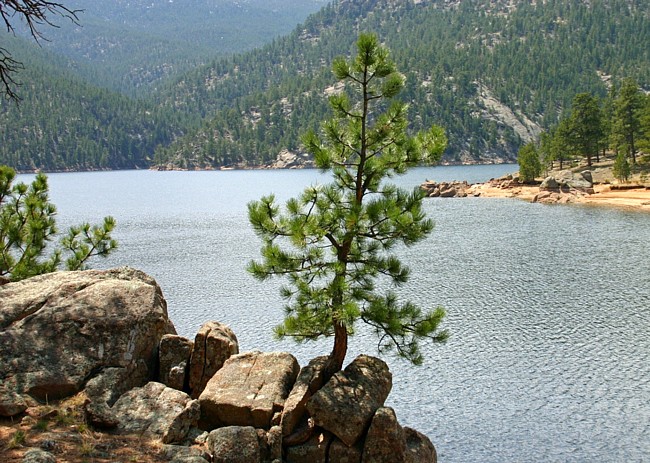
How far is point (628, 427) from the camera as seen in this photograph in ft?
50.2

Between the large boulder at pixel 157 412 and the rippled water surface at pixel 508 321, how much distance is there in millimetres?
6569

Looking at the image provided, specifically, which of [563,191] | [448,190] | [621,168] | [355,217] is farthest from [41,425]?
[448,190]

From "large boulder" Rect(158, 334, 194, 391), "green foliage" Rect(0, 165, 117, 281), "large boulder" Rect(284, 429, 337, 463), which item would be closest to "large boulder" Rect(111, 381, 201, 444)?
"large boulder" Rect(158, 334, 194, 391)

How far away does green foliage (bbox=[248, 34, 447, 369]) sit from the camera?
12633 mm

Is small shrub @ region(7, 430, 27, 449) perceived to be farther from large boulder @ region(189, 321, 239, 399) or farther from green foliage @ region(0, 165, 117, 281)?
green foliage @ region(0, 165, 117, 281)

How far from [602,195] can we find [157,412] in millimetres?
68143

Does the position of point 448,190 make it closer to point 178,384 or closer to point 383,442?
point 178,384

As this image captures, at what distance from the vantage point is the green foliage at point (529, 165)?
82.6 metres

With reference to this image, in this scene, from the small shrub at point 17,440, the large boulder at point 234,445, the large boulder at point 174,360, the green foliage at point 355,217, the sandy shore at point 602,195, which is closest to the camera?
the small shrub at point 17,440

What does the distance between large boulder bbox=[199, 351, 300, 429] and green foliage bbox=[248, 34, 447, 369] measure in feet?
2.92

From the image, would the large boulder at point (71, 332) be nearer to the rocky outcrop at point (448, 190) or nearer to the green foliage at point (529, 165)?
the rocky outcrop at point (448, 190)

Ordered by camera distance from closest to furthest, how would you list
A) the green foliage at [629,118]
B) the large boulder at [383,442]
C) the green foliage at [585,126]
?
the large boulder at [383,442] → the green foliage at [629,118] → the green foliage at [585,126]

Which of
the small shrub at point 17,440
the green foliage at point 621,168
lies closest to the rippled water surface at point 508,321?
the small shrub at point 17,440

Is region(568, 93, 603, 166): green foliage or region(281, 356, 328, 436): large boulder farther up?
region(568, 93, 603, 166): green foliage
